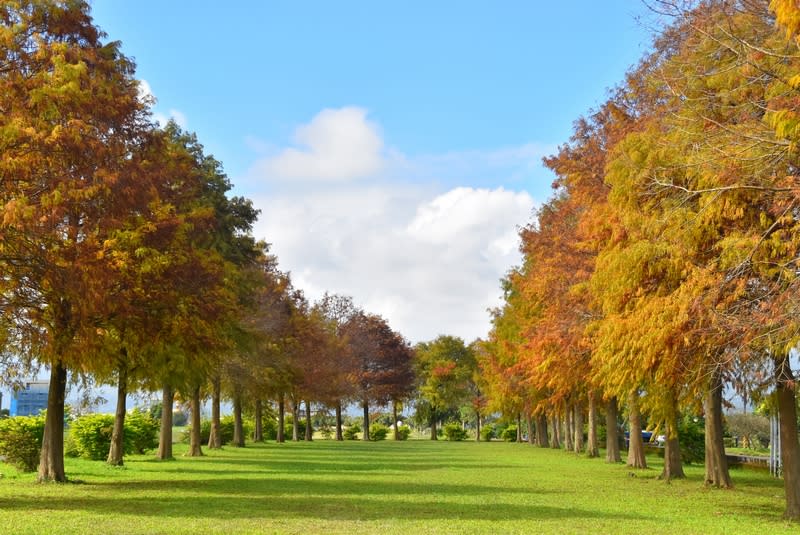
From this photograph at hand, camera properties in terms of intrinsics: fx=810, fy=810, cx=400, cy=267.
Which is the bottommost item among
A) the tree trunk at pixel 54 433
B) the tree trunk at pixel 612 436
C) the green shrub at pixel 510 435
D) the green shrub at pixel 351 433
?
the green shrub at pixel 510 435

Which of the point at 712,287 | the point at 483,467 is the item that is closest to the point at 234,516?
the point at 712,287

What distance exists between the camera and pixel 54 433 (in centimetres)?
1830

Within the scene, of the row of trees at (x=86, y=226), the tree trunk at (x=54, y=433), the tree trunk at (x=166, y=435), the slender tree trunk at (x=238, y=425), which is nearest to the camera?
the row of trees at (x=86, y=226)

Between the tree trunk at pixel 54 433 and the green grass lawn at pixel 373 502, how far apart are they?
44 cm

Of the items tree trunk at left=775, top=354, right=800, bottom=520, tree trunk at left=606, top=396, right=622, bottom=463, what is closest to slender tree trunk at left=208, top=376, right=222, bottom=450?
tree trunk at left=606, top=396, right=622, bottom=463

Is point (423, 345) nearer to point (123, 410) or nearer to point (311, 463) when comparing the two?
point (311, 463)

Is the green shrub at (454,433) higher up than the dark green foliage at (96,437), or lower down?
lower down

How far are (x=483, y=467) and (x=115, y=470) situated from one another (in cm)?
1308

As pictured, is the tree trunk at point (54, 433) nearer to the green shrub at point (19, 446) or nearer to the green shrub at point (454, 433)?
the green shrub at point (19, 446)

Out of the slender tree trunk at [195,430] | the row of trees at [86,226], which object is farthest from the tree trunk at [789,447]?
the slender tree trunk at [195,430]

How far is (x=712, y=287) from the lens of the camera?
13297 mm

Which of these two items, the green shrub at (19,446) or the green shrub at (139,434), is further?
the green shrub at (139,434)

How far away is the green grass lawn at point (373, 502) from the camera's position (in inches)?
500

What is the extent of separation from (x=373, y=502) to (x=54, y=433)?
297 inches
